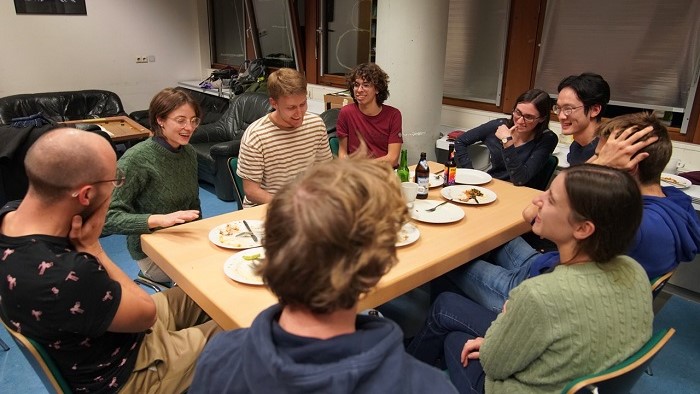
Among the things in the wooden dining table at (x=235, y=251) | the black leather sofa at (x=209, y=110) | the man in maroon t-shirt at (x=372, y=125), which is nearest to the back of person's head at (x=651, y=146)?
the wooden dining table at (x=235, y=251)

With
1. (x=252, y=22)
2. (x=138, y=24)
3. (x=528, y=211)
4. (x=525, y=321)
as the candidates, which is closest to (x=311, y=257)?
(x=525, y=321)

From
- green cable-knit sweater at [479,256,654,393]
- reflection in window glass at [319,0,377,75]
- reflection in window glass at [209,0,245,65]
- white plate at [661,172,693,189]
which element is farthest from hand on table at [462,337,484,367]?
reflection in window glass at [209,0,245,65]

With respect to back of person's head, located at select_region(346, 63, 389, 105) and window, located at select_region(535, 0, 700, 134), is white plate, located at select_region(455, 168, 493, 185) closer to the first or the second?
back of person's head, located at select_region(346, 63, 389, 105)

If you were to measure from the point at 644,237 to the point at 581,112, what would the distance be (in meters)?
1.11

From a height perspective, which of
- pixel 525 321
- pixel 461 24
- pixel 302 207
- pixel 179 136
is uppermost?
pixel 461 24

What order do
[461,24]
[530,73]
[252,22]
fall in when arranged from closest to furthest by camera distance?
[530,73] → [461,24] → [252,22]

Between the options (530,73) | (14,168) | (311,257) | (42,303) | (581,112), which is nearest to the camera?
(311,257)

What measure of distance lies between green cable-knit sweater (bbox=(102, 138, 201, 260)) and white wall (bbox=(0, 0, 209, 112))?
15.8 feet

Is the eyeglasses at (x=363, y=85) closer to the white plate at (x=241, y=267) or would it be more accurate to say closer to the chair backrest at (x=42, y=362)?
the white plate at (x=241, y=267)

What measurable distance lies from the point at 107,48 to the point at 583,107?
593 cm

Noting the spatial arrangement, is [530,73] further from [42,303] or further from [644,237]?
[42,303]

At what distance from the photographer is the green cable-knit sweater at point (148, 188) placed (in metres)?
1.74

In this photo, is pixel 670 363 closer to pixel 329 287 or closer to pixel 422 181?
pixel 422 181

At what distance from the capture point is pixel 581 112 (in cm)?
238
